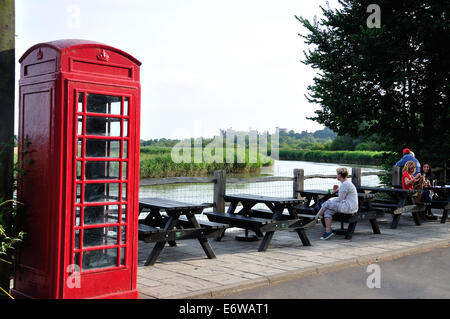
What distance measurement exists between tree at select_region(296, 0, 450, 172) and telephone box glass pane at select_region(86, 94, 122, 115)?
11.7 m

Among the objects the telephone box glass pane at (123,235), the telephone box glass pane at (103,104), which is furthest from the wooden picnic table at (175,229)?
the telephone box glass pane at (103,104)

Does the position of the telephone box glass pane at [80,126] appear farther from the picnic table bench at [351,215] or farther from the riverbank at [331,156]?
the riverbank at [331,156]

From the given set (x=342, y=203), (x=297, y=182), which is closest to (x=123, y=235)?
(x=342, y=203)

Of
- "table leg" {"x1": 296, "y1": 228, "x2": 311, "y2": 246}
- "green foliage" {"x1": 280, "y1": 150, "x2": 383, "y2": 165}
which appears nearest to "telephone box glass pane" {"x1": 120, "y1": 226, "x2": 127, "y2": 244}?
"table leg" {"x1": 296, "y1": 228, "x2": 311, "y2": 246}

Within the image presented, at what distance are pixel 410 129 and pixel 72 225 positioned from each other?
14.3 metres

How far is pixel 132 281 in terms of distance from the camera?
17.1ft

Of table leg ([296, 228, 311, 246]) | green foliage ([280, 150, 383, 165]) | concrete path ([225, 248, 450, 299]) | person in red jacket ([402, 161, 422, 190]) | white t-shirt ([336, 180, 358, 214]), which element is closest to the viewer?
concrete path ([225, 248, 450, 299])

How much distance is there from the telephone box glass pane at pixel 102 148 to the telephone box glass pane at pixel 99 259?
0.95 meters

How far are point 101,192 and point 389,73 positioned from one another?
12612 millimetres

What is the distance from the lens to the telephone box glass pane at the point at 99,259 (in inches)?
193

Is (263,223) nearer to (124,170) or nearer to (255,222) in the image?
(255,222)

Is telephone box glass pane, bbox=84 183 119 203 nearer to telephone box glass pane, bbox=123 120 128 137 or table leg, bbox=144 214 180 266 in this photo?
telephone box glass pane, bbox=123 120 128 137

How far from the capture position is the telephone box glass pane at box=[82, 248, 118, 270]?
4.91 meters

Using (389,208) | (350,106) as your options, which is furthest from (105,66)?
(350,106)
